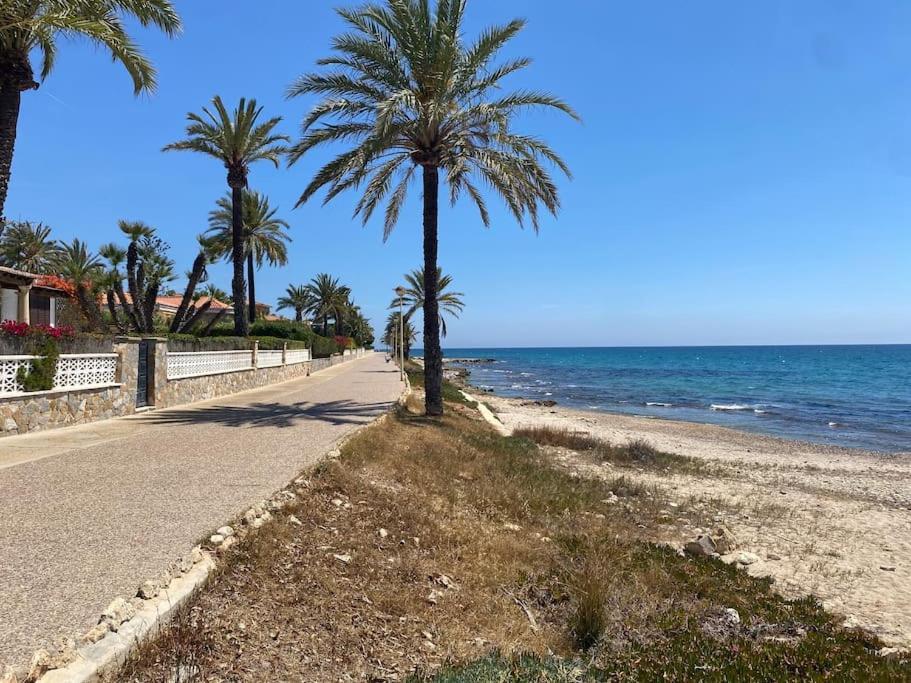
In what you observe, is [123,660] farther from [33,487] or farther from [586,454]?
[586,454]

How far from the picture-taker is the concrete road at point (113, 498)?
374cm

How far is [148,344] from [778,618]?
13.9m

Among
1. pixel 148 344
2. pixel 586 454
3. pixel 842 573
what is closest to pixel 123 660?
pixel 842 573

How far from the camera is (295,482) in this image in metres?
6.75

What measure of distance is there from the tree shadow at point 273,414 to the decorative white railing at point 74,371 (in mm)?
1275

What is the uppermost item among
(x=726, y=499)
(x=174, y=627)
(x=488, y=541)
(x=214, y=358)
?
(x=214, y=358)

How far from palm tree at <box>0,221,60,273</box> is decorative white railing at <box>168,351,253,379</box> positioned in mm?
31088

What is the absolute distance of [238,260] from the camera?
2627 cm

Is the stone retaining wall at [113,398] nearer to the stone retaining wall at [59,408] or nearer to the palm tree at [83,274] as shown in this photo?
the stone retaining wall at [59,408]

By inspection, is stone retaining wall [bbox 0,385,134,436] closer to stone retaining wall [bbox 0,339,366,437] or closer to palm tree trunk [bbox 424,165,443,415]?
stone retaining wall [bbox 0,339,366,437]

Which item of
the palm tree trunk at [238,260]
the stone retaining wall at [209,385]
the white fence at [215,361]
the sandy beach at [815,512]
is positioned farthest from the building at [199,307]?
the sandy beach at [815,512]

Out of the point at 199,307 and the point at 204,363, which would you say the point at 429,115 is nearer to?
the point at 204,363

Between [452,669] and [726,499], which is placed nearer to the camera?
[452,669]

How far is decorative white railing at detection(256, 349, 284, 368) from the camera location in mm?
24655
